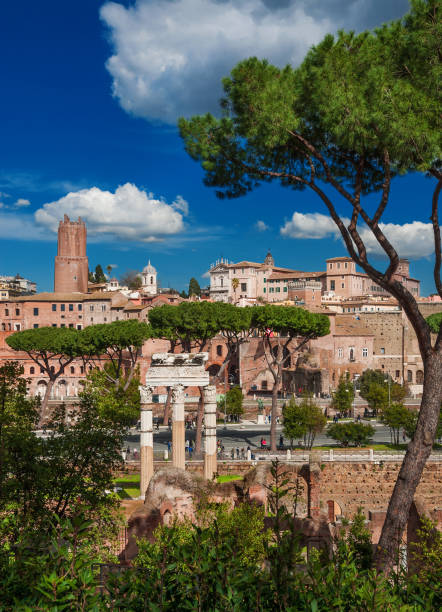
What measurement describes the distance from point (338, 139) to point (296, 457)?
17.4 metres

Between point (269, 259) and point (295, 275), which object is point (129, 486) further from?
point (269, 259)

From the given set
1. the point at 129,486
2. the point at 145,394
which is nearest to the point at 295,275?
the point at 129,486

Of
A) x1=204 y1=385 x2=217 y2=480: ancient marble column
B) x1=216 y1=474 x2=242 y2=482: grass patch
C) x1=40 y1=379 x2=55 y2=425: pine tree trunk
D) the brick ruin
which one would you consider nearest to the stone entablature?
x1=204 y1=385 x2=217 y2=480: ancient marble column

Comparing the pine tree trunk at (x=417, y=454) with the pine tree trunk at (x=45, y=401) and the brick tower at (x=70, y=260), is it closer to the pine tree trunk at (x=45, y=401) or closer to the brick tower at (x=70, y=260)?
the pine tree trunk at (x=45, y=401)

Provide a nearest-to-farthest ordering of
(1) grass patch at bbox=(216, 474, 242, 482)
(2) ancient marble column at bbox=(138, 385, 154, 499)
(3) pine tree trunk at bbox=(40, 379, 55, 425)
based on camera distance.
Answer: (2) ancient marble column at bbox=(138, 385, 154, 499) < (1) grass patch at bbox=(216, 474, 242, 482) < (3) pine tree trunk at bbox=(40, 379, 55, 425)

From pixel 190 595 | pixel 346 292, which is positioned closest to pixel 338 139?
pixel 190 595

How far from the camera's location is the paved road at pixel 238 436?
104 ft

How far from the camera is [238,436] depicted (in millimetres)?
34938

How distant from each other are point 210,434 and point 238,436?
14795 millimetres

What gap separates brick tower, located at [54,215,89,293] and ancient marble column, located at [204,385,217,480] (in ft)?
222

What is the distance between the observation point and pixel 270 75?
432 inches

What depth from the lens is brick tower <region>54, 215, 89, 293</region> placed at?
3361 inches

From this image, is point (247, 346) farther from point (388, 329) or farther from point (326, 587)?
point (326, 587)

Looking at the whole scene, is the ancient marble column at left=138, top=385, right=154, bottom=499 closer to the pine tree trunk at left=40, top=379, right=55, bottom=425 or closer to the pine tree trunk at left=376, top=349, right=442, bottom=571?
the pine tree trunk at left=376, top=349, right=442, bottom=571
